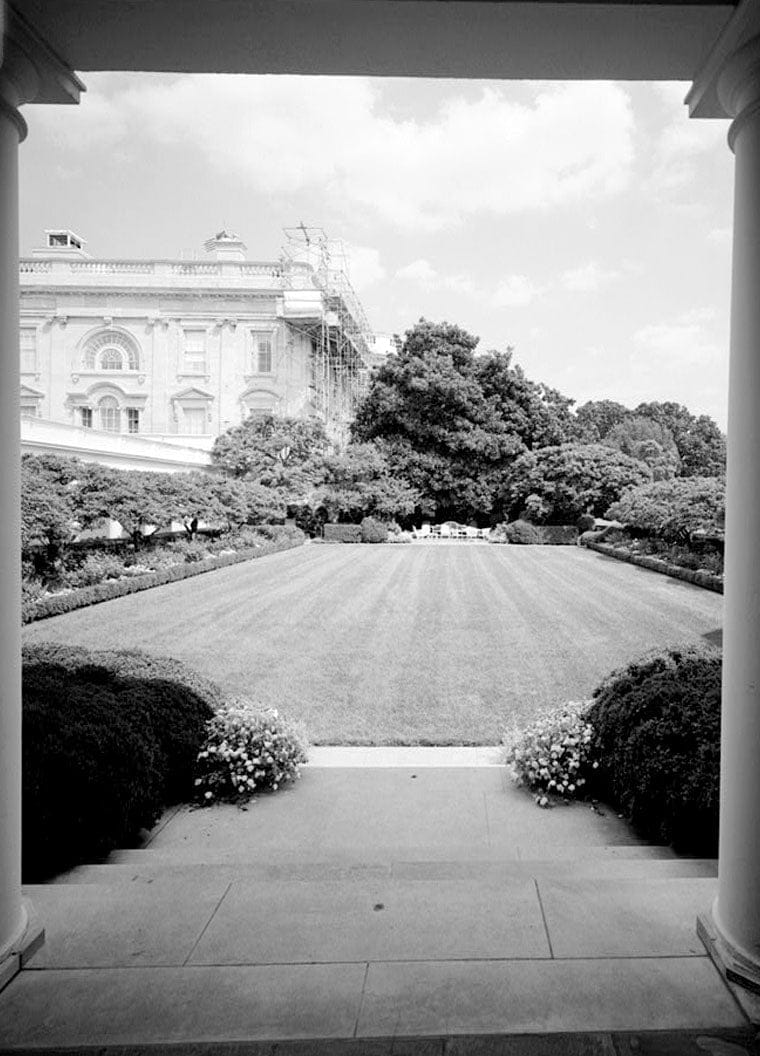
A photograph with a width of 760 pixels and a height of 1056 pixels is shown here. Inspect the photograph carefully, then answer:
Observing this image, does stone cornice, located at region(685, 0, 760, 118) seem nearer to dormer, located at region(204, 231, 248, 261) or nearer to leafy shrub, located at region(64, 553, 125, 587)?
leafy shrub, located at region(64, 553, 125, 587)

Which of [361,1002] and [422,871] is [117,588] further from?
[361,1002]

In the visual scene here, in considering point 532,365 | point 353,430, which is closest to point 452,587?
point 353,430

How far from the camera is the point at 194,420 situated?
51.6 metres

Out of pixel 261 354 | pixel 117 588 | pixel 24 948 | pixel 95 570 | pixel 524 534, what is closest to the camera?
pixel 24 948

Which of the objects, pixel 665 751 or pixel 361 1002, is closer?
pixel 361 1002

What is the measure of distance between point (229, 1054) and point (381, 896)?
104 cm

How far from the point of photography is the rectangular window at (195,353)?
5139cm

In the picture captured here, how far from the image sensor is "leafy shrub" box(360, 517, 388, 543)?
117ft

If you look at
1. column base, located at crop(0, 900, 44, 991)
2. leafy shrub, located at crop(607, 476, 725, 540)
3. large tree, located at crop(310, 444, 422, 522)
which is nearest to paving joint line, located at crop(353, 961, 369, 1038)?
column base, located at crop(0, 900, 44, 991)

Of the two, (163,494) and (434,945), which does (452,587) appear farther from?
(434,945)

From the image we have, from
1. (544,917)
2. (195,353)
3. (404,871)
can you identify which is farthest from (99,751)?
(195,353)

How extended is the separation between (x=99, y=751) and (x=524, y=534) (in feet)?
108

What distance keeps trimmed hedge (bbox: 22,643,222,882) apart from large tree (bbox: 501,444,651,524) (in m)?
32.2

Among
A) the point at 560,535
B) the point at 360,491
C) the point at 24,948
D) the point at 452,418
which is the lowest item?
the point at 24,948
